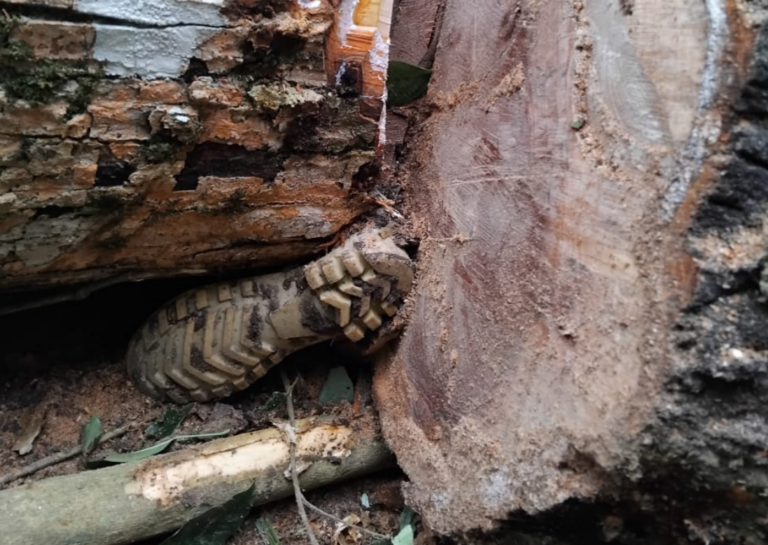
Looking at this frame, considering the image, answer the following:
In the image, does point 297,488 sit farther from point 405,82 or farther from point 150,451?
point 405,82

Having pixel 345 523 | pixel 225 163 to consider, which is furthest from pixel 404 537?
pixel 225 163

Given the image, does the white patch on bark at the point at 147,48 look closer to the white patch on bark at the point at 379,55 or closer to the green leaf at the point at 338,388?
the white patch on bark at the point at 379,55

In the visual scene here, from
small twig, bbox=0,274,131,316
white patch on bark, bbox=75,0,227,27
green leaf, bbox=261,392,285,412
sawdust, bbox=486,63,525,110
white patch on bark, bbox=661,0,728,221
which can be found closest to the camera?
white patch on bark, bbox=661,0,728,221

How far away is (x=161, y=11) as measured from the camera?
0.96m

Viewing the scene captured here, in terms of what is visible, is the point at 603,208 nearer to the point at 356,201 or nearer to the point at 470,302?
the point at 470,302

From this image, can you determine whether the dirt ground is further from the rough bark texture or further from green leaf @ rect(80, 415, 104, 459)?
the rough bark texture

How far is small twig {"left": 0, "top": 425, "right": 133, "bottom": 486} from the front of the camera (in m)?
1.26

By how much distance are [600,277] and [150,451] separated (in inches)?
34.4

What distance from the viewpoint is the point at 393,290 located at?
128cm

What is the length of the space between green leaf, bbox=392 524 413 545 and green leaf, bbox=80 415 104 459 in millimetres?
574

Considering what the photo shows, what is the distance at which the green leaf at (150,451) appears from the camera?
4.22ft

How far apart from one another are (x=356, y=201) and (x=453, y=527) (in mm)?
573

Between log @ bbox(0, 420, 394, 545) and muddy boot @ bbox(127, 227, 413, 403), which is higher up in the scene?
muddy boot @ bbox(127, 227, 413, 403)

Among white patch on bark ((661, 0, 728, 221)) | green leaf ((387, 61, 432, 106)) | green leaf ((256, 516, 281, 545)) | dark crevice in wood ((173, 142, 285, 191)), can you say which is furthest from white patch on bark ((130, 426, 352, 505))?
white patch on bark ((661, 0, 728, 221))
